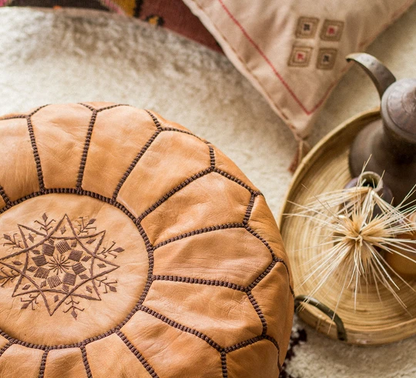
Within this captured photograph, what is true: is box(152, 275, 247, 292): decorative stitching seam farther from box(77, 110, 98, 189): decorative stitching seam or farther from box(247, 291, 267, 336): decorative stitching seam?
box(77, 110, 98, 189): decorative stitching seam

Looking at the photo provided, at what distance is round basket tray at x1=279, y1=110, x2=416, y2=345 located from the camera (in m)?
1.11

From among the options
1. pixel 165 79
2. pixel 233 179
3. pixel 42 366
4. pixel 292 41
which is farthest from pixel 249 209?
pixel 165 79

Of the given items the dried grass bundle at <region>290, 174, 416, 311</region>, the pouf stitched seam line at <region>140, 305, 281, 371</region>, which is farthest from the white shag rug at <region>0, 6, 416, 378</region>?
the pouf stitched seam line at <region>140, 305, 281, 371</region>

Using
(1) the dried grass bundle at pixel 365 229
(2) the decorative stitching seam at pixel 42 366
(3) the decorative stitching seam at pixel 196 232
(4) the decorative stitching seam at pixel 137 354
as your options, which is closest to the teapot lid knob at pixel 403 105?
(1) the dried grass bundle at pixel 365 229

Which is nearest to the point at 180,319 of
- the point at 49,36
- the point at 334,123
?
the point at 334,123

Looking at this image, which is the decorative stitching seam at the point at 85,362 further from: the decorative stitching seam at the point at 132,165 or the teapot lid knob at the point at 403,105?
the teapot lid knob at the point at 403,105

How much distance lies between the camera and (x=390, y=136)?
3.44 feet

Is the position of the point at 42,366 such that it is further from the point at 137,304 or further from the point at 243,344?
the point at 243,344

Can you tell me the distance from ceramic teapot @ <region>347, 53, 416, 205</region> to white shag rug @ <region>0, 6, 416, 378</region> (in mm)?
230

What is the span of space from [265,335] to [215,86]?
804 millimetres

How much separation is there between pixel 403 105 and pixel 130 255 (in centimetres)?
55

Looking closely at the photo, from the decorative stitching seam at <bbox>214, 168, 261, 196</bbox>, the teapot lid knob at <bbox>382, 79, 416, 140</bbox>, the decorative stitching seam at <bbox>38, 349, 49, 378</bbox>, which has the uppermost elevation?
the teapot lid knob at <bbox>382, 79, 416, 140</bbox>

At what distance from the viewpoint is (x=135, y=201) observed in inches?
35.7

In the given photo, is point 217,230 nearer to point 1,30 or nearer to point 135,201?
point 135,201
